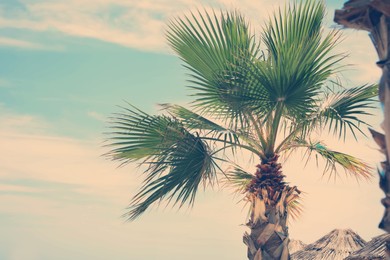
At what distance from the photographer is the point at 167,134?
9.96 m

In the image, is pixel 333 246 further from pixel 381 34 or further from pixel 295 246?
pixel 381 34

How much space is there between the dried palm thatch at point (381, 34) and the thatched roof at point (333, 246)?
973 centimetres

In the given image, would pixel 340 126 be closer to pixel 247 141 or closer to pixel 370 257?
pixel 247 141

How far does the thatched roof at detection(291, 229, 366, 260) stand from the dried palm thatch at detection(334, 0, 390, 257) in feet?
31.9

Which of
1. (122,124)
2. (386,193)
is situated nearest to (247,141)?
(122,124)

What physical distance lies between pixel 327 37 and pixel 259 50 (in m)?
1.19

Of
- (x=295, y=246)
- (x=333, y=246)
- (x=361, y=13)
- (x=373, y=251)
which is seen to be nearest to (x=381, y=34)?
(x=361, y=13)

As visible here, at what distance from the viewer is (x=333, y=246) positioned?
15.0 metres

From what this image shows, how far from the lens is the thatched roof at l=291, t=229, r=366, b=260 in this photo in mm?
14719

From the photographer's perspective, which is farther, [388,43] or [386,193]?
[388,43]

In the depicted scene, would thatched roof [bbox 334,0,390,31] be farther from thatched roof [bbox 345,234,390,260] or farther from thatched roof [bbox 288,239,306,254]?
thatched roof [bbox 288,239,306,254]

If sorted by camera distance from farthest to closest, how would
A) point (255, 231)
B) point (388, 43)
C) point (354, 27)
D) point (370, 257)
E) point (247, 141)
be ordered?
point (370, 257) < point (247, 141) < point (255, 231) < point (354, 27) < point (388, 43)

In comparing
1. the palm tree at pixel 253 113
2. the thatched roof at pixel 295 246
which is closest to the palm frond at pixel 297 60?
the palm tree at pixel 253 113

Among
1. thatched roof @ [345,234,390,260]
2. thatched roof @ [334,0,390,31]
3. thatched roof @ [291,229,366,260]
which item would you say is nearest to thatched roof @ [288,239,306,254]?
thatched roof @ [291,229,366,260]
